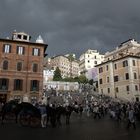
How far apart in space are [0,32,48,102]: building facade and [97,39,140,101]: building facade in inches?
943

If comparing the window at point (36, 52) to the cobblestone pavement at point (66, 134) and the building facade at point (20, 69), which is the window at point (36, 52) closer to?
the building facade at point (20, 69)

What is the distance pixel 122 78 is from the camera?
54531mm

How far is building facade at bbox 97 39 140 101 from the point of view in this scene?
51.7 m

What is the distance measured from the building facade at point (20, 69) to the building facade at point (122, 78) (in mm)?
23941

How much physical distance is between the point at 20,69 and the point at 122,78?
28.4 m

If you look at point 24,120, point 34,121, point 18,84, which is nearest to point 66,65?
point 18,84

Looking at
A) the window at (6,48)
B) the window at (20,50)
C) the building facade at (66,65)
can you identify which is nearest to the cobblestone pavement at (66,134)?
the window at (6,48)

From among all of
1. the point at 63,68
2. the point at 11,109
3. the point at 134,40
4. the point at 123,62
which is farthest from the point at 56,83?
the point at 63,68

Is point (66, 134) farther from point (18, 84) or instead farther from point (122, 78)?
point (122, 78)

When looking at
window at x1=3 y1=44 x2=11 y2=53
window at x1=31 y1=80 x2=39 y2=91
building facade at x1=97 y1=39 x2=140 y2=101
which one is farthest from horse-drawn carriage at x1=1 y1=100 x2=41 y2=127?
building facade at x1=97 y1=39 x2=140 y2=101

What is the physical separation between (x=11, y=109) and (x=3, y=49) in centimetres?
2281

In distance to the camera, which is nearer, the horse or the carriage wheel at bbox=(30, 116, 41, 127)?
the carriage wheel at bbox=(30, 116, 41, 127)

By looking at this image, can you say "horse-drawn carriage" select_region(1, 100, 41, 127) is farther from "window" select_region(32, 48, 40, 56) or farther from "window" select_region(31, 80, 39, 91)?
"window" select_region(32, 48, 40, 56)

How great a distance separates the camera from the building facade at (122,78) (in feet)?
170
